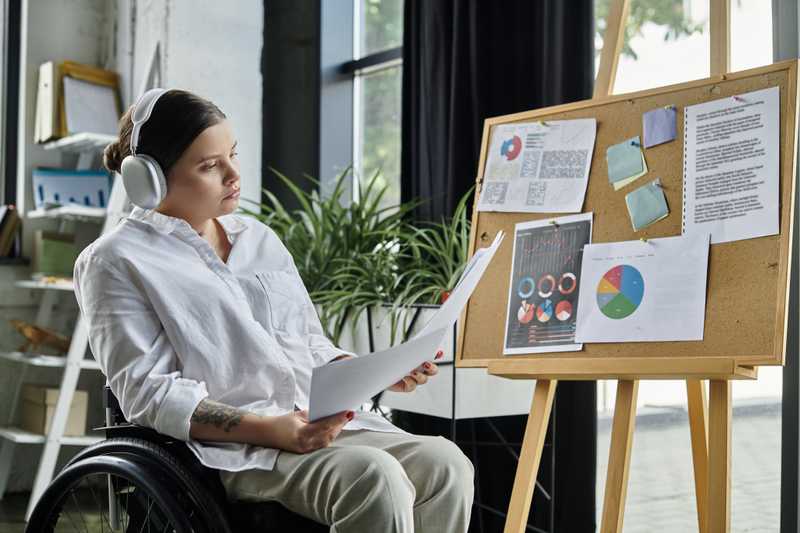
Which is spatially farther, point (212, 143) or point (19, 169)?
point (19, 169)

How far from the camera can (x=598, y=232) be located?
1.96 meters

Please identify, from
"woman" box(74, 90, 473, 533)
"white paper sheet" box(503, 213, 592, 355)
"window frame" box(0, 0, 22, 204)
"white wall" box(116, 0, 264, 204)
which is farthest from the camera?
"window frame" box(0, 0, 22, 204)

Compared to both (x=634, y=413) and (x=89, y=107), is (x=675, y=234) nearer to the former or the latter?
(x=634, y=413)

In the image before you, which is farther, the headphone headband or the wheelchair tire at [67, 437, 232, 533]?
the headphone headband

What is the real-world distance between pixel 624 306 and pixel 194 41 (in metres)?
2.35

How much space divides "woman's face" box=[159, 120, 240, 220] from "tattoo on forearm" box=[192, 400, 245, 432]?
34 centimetres

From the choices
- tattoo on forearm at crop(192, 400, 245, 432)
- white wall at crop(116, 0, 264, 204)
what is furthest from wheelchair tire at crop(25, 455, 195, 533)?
white wall at crop(116, 0, 264, 204)

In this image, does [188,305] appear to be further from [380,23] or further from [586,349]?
[380,23]

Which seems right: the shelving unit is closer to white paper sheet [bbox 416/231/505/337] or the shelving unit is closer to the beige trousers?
the beige trousers

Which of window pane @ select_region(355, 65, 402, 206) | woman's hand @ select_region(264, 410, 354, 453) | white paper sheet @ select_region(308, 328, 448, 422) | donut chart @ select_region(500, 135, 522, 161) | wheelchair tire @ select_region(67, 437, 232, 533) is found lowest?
wheelchair tire @ select_region(67, 437, 232, 533)

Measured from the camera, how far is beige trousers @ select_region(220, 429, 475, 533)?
50.4 inches

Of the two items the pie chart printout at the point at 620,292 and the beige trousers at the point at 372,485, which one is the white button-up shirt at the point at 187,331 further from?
the pie chart printout at the point at 620,292

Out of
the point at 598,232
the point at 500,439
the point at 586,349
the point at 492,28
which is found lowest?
the point at 500,439

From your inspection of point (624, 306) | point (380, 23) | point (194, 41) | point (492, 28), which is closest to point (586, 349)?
point (624, 306)
